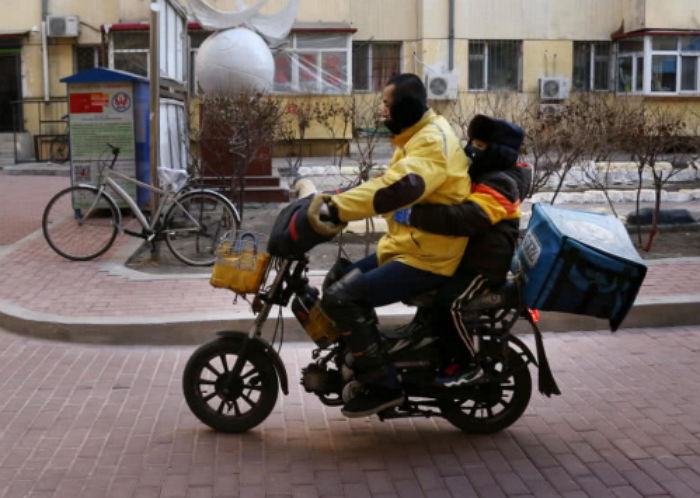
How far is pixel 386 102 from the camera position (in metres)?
4.77

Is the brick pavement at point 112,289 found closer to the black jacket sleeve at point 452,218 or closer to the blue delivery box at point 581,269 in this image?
the black jacket sleeve at point 452,218

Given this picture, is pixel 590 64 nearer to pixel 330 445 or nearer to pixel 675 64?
pixel 675 64

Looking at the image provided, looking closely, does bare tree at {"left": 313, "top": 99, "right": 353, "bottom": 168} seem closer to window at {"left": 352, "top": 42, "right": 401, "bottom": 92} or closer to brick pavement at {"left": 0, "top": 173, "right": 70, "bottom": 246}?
window at {"left": 352, "top": 42, "right": 401, "bottom": 92}

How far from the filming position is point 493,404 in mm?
5188

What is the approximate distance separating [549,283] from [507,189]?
494 millimetres

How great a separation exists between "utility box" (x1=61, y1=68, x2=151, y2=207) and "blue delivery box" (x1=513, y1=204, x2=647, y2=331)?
330 inches

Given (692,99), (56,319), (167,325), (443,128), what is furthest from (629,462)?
(692,99)

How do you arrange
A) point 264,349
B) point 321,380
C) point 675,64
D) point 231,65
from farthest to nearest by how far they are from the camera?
point 675,64 → point 231,65 → point 264,349 → point 321,380

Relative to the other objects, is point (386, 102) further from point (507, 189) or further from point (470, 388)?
point (470, 388)

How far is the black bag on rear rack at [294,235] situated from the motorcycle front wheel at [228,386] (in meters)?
0.67

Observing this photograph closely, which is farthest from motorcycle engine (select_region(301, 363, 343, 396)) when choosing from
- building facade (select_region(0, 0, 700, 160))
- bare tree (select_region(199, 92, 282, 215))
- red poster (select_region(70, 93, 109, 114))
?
building facade (select_region(0, 0, 700, 160))

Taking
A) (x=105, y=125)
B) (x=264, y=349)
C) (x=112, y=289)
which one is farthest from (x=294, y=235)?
(x=105, y=125)

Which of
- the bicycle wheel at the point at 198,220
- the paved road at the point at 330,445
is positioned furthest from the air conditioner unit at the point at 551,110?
the paved road at the point at 330,445

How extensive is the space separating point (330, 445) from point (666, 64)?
25.6m
